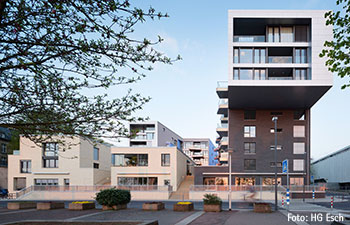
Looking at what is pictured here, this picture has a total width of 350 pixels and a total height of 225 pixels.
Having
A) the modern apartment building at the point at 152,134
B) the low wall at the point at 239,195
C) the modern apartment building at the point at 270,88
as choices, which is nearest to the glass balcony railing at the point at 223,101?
the modern apartment building at the point at 270,88

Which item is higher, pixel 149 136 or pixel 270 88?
pixel 270 88

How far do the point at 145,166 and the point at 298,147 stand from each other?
21.9 m

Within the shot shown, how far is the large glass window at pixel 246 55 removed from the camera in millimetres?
41812

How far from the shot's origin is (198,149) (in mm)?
112188

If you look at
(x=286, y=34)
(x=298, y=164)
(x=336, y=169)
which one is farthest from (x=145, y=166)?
(x=336, y=169)

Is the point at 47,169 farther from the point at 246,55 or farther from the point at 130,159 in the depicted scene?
the point at 246,55

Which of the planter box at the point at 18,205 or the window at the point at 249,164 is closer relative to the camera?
the planter box at the point at 18,205

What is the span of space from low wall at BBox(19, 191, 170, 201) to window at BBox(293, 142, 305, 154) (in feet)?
64.3

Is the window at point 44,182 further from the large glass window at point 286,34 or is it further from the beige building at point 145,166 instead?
the large glass window at point 286,34

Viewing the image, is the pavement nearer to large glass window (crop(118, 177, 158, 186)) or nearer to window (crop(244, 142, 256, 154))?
large glass window (crop(118, 177, 158, 186))

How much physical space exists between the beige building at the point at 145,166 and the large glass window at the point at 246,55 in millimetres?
15561

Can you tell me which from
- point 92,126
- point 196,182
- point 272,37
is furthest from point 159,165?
point 92,126

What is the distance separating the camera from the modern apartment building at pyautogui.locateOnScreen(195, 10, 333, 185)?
40.7 meters

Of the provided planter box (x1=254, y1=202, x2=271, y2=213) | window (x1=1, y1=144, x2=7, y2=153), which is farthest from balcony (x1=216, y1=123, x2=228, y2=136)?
window (x1=1, y1=144, x2=7, y2=153)
